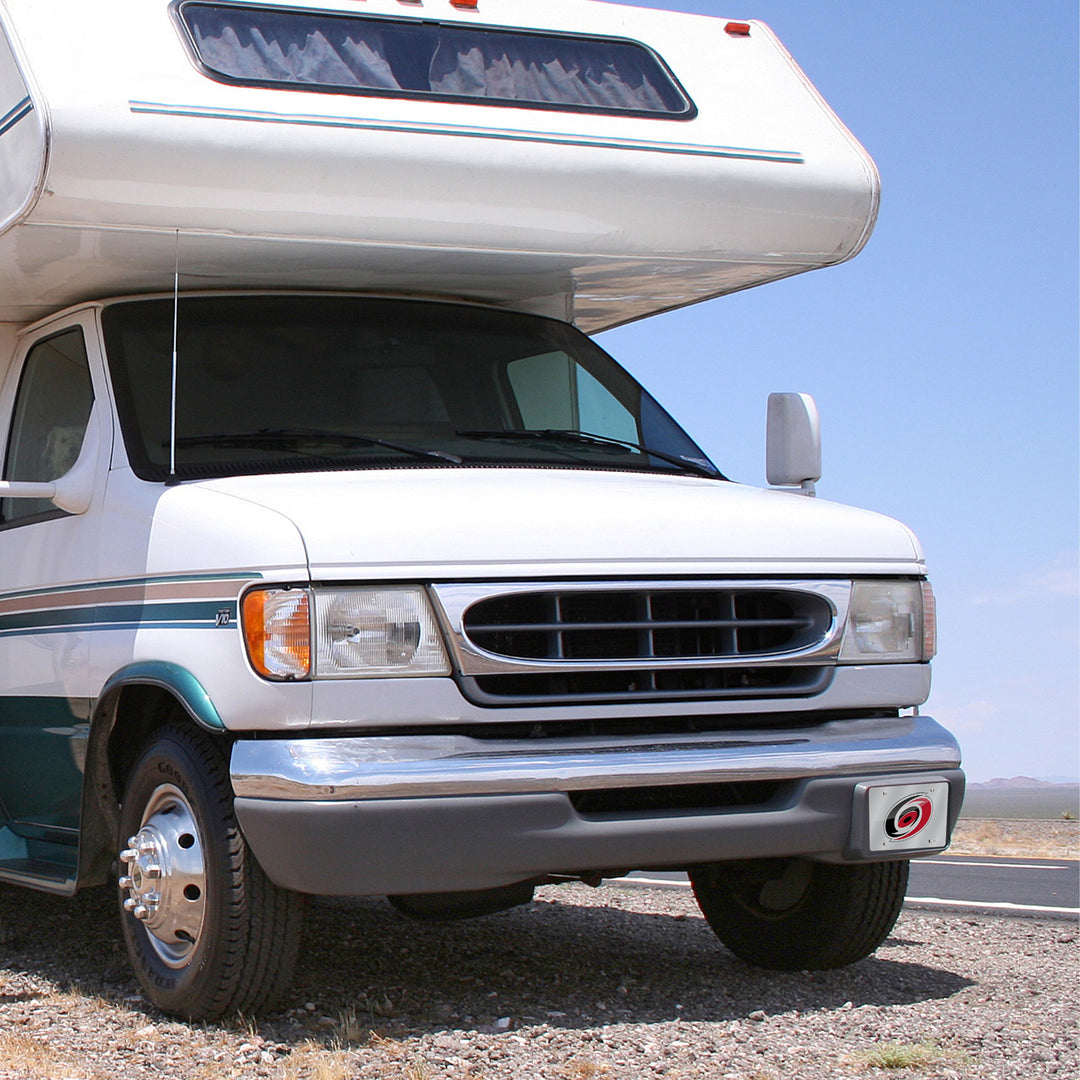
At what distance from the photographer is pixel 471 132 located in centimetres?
553

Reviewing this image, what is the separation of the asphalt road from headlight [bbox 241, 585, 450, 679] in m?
4.15

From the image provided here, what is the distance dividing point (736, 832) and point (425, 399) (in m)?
2.05

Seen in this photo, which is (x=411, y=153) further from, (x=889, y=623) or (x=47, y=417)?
(x=889, y=623)

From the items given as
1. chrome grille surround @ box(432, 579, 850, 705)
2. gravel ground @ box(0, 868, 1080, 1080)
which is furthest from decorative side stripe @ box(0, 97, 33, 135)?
gravel ground @ box(0, 868, 1080, 1080)

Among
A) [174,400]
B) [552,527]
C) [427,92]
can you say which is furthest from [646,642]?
[427,92]

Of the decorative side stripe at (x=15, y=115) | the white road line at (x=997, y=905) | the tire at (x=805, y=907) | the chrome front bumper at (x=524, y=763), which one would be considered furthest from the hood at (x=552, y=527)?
the white road line at (x=997, y=905)

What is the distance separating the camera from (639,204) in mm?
5859

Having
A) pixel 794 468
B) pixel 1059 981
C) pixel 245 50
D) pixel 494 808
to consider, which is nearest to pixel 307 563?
pixel 494 808

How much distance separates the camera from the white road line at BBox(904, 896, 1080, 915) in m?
7.55

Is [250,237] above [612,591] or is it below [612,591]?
above

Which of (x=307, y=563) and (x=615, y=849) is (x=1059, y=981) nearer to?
(x=615, y=849)

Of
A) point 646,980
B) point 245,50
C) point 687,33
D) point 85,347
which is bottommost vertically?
point 646,980

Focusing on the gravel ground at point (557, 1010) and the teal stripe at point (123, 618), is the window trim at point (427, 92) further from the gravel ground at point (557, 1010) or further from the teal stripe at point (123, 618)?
the gravel ground at point (557, 1010)

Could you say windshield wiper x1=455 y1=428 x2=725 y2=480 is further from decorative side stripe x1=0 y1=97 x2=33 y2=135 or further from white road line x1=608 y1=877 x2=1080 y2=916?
white road line x1=608 y1=877 x2=1080 y2=916
